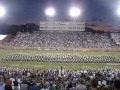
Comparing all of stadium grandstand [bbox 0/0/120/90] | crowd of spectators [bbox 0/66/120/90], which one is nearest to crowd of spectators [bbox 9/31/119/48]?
stadium grandstand [bbox 0/0/120/90]

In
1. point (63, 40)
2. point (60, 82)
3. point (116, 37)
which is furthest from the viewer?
point (116, 37)

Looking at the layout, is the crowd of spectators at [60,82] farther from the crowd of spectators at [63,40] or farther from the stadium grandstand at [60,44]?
the crowd of spectators at [63,40]

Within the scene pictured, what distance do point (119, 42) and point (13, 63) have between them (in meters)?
28.6

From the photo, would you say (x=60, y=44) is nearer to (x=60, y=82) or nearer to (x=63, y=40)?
(x=63, y=40)

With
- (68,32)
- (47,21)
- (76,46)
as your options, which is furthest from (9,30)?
(76,46)

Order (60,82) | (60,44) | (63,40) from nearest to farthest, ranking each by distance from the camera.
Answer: (60,82), (60,44), (63,40)

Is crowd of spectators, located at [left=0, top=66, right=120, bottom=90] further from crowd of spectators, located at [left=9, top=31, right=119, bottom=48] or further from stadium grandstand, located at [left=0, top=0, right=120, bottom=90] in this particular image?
crowd of spectators, located at [left=9, top=31, right=119, bottom=48]

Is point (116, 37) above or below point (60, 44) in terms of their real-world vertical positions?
above

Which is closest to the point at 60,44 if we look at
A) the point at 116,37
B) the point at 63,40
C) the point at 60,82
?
the point at 63,40

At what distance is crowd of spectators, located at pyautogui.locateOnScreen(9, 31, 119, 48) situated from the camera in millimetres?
51750

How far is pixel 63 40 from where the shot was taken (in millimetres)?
55438

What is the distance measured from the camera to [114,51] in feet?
153

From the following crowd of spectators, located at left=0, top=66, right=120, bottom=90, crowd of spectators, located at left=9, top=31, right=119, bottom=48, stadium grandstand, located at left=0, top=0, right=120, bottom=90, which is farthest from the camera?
crowd of spectators, located at left=9, top=31, right=119, bottom=48

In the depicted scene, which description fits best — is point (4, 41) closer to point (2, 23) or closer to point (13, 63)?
point (2, 23)
